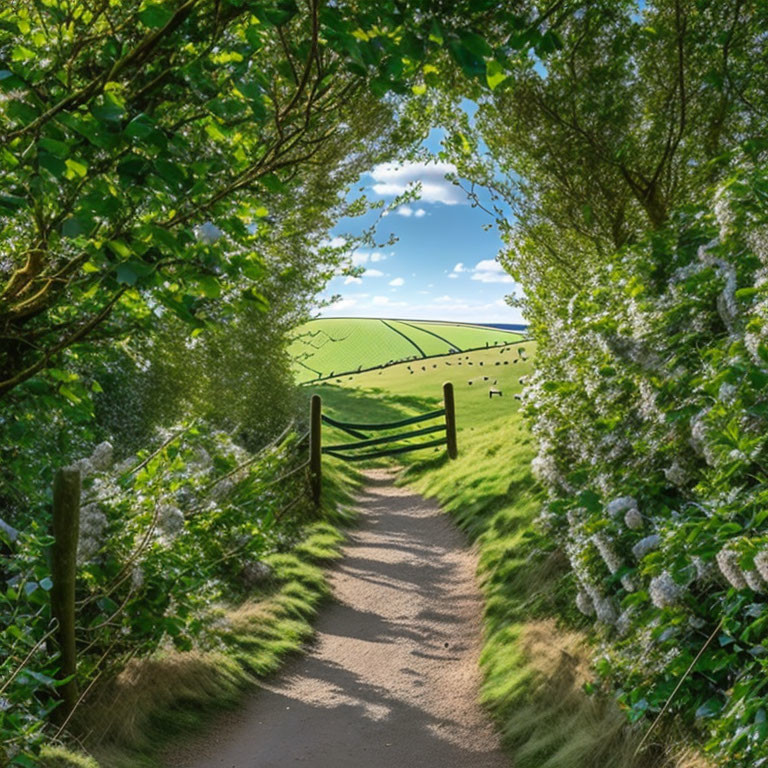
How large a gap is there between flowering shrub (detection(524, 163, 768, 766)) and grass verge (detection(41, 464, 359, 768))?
3074 millimetres

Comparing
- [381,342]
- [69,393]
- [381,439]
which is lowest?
[381,439]

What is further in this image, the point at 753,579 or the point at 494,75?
the point at 753,579

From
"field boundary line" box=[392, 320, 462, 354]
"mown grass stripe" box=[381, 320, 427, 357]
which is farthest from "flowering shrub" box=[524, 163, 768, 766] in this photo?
"field boundary line" box=[392, 320, 462, 354]

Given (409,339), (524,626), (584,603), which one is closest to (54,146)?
(584,603)

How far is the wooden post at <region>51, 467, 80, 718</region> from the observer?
4.64 m

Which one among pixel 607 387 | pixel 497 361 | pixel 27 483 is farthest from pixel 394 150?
pixel 497 361

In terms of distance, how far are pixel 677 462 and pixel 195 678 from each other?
13.8 feet

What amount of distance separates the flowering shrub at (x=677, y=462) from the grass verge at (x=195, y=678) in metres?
3.07

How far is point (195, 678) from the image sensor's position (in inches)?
241

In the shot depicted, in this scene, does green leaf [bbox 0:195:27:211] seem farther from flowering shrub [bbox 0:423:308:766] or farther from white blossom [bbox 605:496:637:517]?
white blossom [bbox 605:496:637:517]

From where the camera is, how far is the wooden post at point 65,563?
464 cm

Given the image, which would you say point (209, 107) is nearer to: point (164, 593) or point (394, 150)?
point (164, 593)

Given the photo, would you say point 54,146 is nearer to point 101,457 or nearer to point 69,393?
point 69,393

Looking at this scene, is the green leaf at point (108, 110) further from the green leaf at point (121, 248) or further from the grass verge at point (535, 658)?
the grass verge at point (535, 658)
